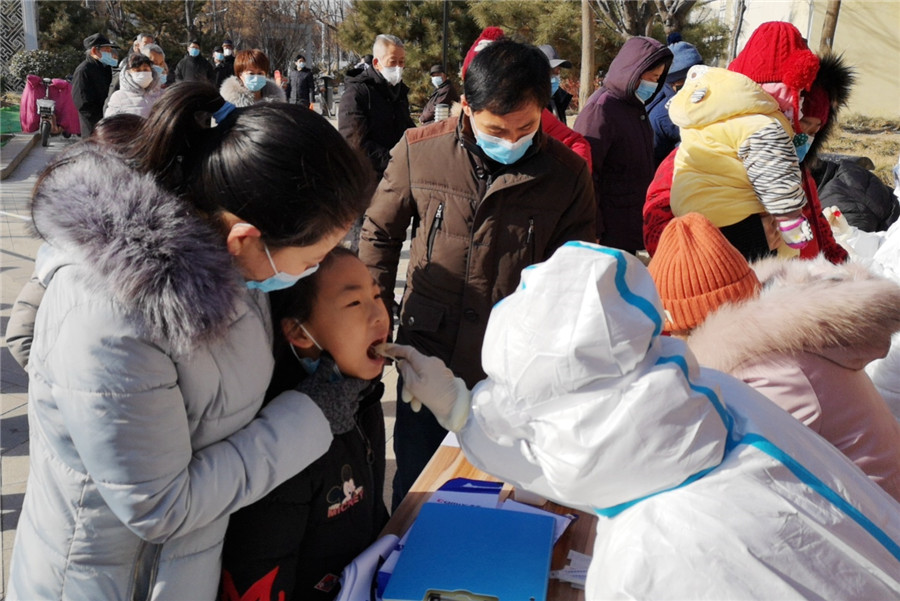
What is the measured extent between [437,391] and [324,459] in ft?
0.92

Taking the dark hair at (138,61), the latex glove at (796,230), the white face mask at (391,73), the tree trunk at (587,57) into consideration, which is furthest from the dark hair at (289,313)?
the tree trunk at (587,57)

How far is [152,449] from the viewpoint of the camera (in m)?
1.06

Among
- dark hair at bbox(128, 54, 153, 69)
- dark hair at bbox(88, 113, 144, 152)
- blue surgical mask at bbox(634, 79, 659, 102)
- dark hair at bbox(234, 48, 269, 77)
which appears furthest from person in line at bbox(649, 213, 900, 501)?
dark hair at bbox(128, 54, 153, 69)

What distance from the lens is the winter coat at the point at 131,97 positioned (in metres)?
5.51

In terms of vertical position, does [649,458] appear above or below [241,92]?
above

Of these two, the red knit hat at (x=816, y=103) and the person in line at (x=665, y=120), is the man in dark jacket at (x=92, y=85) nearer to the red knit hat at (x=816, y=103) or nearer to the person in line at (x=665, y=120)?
the person in line at (x=665, y=120)

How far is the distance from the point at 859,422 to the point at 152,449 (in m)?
1.31

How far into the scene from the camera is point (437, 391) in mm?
1298

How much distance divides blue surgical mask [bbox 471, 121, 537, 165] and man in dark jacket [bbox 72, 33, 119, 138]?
631 cm

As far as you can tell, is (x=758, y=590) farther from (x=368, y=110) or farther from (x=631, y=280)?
(x=368, y=110)

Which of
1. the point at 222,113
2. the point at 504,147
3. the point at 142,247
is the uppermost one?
the point at 222,113

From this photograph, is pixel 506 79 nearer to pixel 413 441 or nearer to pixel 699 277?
pixel 699 277

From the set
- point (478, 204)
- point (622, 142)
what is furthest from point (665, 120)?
point (478, 204)

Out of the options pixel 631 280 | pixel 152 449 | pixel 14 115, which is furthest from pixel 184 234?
pixel 14 115
